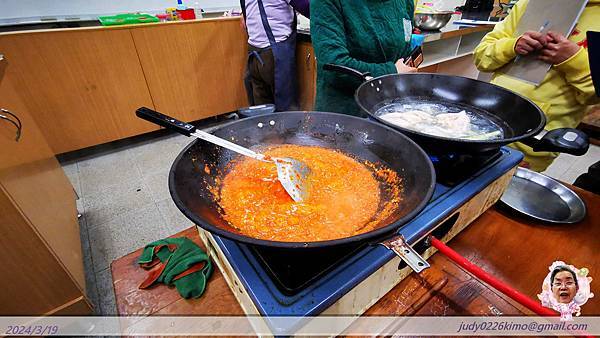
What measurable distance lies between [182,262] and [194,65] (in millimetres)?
2757

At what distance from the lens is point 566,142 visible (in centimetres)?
78

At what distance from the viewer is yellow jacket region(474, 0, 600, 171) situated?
120 cm

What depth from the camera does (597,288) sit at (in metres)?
0.73

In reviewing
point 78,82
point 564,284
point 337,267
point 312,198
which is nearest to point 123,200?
point 78,82

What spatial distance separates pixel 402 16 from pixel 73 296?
220 centimetres

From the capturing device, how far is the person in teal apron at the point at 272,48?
241 cm

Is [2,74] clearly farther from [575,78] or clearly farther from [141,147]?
[575,78]

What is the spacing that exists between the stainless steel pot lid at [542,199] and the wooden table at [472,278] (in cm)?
4

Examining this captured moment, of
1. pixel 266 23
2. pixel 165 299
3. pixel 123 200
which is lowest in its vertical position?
pixel 123 200

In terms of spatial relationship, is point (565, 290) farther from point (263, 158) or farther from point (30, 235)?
point (30, 235)

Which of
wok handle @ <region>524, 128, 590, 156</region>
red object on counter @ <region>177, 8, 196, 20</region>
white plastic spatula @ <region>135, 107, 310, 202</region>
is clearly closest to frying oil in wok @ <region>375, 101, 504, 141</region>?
wok handle @ <region>524, 128, 590, 156</region>

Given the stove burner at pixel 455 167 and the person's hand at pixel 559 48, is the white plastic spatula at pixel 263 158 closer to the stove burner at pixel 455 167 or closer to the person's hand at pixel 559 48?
the stove burner at pixel 455 167

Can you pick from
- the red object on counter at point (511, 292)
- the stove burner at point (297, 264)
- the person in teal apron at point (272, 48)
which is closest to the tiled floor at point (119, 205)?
the person in teal apron at point (272, 48)

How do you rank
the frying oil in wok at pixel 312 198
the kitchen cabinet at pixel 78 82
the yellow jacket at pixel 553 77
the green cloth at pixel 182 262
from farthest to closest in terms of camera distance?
the kitchen cabinet at pixel 78 82 < the yellow jacket at pixel 553 77 < the green cloth at pixel 182 262 < the frying oil in wok at pixel 312 198
